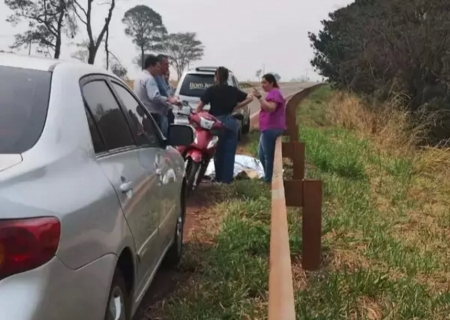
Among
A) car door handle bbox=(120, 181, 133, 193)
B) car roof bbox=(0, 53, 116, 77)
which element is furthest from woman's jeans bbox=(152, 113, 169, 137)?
car door handle bbox=(120, 181, 133, 193)

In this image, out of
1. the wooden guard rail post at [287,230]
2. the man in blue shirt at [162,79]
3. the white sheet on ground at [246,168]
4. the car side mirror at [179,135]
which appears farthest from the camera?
the white sheet on ground at [246,168]

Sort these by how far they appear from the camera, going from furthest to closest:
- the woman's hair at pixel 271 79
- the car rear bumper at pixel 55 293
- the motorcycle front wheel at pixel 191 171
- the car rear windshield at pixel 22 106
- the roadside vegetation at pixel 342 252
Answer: the woman's hair at pixel 271 79 → the motorcycle front wheel at pixel 191 171 → the roadside vegetation at pixel 342 252 → the car rear windshield at pixel 22 106 → the car rear bumper at pixel 55 293

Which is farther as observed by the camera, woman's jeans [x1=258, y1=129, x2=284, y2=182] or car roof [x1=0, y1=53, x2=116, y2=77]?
woman's jeans [x1=258, y1=129, x2=284, y2=182]

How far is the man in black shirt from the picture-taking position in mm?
9656

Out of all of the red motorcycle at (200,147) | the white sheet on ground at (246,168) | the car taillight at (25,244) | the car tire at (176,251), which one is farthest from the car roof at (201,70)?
the car taillight at (25,244)

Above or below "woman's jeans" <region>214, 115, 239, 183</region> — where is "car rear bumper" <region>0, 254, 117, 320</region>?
above

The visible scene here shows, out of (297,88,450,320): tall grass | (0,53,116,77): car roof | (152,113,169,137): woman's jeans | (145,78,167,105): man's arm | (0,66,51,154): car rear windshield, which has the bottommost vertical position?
(297,88,450,320): tall grass

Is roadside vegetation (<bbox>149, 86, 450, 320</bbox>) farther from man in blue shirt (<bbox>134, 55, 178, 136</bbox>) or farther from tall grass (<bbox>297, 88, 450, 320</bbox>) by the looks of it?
man in blue shirt (<bbox>134, 55, 178, 136</bbox>)

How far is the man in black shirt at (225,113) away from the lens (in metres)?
9.66

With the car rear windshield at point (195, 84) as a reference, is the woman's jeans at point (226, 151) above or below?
below

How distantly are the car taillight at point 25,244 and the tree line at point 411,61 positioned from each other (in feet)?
50.8

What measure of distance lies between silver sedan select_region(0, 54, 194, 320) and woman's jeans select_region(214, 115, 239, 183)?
495 centimetres

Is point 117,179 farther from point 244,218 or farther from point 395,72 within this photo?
point 395,72

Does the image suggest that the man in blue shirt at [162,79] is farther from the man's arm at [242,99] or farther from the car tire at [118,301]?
the car tire at [118,301]
